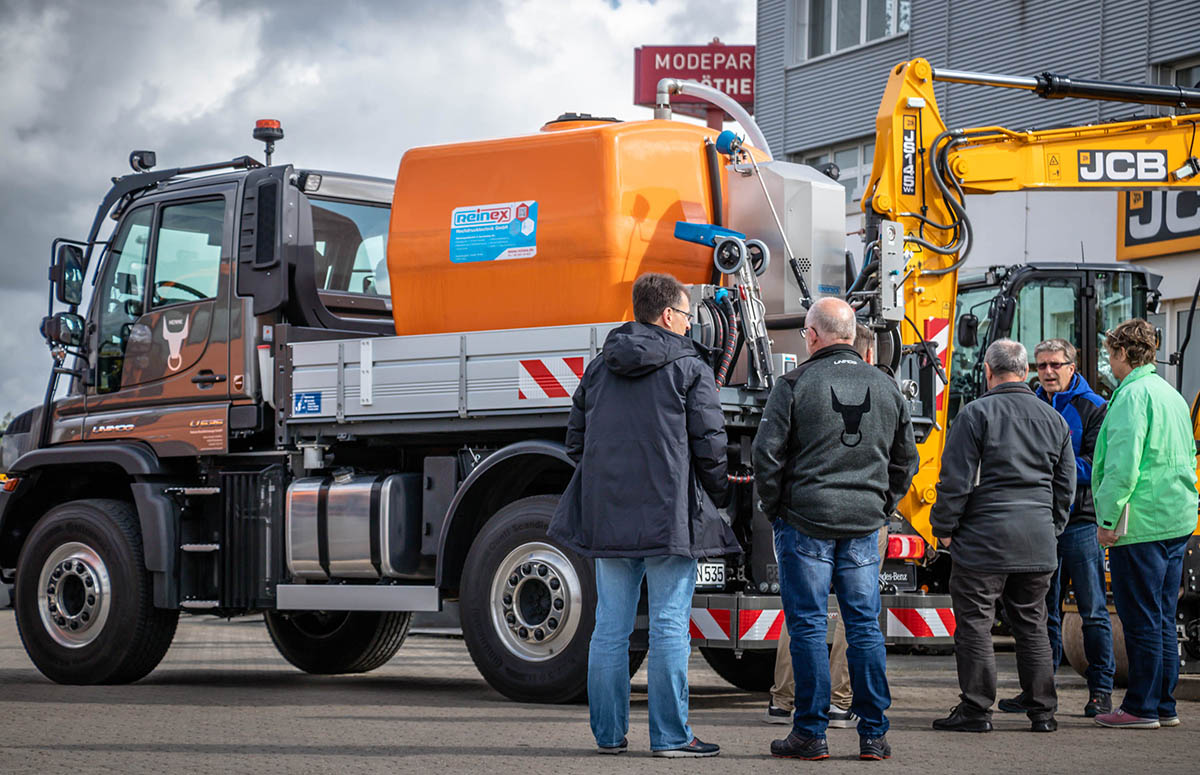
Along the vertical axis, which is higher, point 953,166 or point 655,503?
point 953,166

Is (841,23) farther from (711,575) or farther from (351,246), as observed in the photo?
(711,575)

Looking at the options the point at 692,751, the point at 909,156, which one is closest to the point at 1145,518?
the point at 692,751

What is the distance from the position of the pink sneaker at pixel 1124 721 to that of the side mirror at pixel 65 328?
6.89m

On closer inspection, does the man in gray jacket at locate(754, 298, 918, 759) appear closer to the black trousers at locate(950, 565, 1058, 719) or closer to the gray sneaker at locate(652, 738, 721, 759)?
the gray sneaker at locate(652, 738, 721, 759)

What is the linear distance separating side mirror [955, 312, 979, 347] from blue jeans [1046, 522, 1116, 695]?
3.46m

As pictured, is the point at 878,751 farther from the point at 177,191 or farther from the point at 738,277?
the point at 177,191

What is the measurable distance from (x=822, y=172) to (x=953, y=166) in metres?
0.93

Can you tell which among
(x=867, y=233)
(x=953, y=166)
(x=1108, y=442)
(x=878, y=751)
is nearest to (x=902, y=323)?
(x=867, y=233)

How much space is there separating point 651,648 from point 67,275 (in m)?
5.92

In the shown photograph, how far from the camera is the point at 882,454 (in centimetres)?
695

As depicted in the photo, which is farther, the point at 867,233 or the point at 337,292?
the point at 337,292

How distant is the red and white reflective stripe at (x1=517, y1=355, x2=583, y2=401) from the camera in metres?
8.74

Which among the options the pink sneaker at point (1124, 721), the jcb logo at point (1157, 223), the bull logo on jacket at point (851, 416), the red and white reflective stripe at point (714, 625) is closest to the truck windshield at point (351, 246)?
the red and white reflective stripe at point (714, 625)

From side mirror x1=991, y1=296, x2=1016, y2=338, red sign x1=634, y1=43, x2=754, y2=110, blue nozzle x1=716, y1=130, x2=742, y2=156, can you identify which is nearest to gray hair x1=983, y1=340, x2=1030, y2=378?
blue nozzle x1=716, y1=130, x2=742, y2=156
